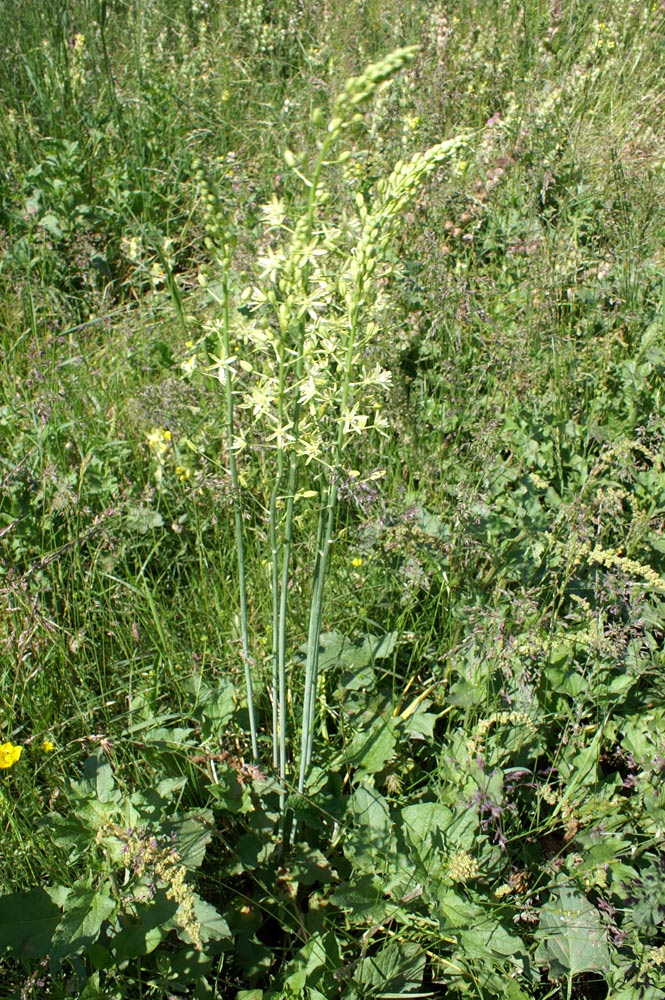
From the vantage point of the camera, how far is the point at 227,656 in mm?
2254

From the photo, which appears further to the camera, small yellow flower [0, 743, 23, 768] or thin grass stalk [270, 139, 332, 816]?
small yellow flower [0, 743, 23, 768]

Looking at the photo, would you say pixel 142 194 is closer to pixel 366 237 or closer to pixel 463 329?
pixel 463 329

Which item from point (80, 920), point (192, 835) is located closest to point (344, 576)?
point (192, 835)

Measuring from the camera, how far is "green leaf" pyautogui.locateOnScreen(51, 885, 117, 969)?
143cm

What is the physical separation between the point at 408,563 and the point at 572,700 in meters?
0.62

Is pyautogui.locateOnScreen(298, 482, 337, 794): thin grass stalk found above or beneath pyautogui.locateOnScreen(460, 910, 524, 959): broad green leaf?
above

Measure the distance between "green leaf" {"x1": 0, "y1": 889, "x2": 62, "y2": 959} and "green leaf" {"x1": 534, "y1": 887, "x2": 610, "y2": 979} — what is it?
1.06m

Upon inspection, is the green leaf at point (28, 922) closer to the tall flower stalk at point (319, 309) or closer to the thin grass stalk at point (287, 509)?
the thin grass stalk at point (287, 509)

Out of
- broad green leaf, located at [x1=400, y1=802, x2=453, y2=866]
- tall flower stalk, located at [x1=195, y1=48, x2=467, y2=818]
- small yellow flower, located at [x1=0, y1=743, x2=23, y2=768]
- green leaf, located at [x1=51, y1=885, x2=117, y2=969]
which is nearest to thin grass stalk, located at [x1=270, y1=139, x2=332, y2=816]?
tall flower stalk, located at [x1=195, y1=48, x2=467, y2=818]

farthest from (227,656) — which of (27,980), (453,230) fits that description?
(453,230)

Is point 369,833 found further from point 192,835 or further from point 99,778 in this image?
point 99,778

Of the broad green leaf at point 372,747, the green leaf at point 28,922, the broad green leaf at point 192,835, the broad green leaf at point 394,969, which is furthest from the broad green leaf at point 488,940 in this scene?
the green leaf at point 28,922

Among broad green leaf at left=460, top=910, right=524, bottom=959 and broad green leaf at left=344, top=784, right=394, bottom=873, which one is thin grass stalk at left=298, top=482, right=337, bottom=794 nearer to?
broad green leaf at left=344, top=784, right=394, bottom=873

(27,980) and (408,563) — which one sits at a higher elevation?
(408,563)
